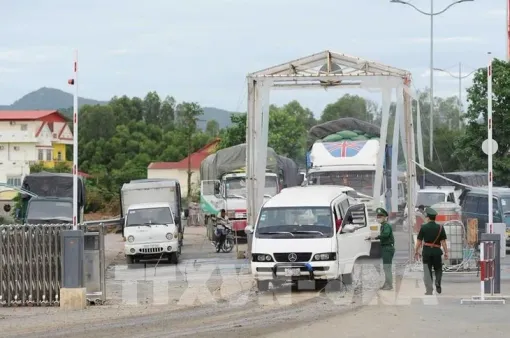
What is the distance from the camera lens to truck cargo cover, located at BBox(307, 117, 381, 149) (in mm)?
37188

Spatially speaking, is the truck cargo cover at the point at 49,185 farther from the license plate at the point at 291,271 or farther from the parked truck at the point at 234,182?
the license plate at the point at 291,271

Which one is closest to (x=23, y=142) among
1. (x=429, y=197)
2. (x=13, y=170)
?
(x=13, y=170)

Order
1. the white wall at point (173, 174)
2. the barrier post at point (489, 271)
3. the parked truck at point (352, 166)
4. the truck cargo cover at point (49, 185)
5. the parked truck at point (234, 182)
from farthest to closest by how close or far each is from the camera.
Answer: the white wall at point (173, 174) < the parked truck at point (234, 182) < the truck cargo cover at point (49, 185) < the parked truck at point (352, 166) < the barrier post at point (489, 271)

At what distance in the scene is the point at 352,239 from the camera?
22391 mm

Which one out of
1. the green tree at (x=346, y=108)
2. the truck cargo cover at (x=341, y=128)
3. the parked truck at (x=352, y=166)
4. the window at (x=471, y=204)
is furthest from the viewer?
the green tree at (x=346, y=108)

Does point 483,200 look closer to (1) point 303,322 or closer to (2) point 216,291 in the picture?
(2) point 216,291

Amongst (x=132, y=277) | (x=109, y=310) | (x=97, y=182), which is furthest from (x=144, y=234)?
(x=97, y=182)

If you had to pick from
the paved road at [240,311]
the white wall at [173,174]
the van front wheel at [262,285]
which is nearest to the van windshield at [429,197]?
the paved road at [240,311]

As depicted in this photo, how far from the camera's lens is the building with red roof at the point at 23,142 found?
336ft

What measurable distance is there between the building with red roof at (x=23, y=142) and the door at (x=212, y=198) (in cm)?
5976

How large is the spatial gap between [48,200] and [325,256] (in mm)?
16210

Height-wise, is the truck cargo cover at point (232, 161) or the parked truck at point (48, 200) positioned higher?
the truck cargo cover at point (232, 161)

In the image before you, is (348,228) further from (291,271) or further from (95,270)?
(95,270)

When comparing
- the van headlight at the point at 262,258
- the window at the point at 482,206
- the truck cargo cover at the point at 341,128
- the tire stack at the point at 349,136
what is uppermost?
the truck cargo cover at the point at 341,128
